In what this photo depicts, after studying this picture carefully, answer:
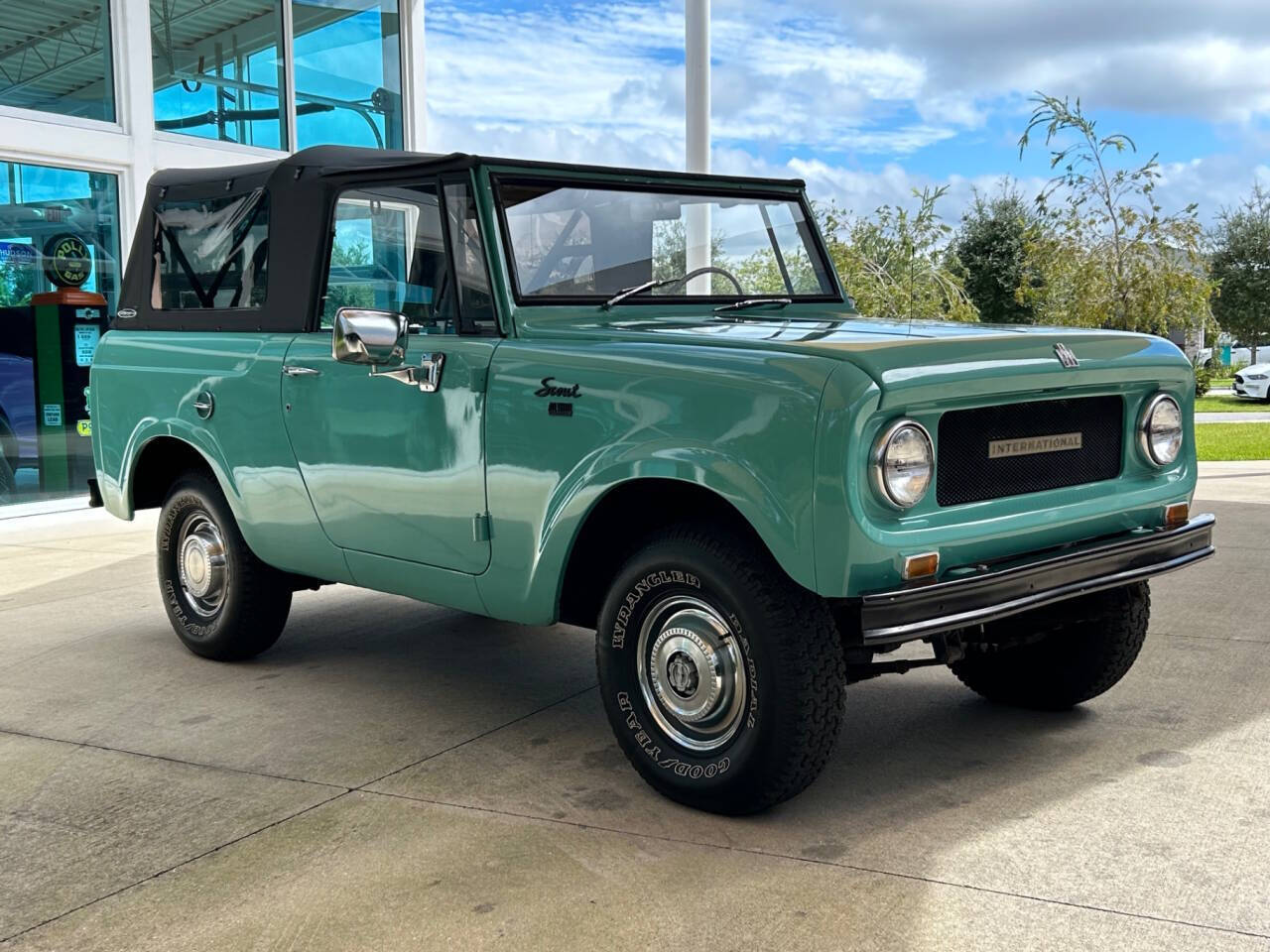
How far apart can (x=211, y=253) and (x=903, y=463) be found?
130 inches

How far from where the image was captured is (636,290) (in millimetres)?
4605

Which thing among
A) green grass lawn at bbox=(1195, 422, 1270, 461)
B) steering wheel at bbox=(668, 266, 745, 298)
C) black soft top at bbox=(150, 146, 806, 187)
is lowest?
green grass lawn at bbox=(1195, 422, 1270, 461)

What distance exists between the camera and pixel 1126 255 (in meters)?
15.0

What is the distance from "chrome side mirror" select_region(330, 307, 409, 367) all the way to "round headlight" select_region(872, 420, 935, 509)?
158 centimetres

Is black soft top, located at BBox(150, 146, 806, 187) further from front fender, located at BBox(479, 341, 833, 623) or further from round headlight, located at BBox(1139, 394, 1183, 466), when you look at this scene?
round headlight, located at BBox(1139, 394, 1183, 466)

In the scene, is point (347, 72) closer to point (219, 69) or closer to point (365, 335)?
point (219, 69)

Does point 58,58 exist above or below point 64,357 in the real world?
above

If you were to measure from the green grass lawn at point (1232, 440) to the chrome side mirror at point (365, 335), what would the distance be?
9647 millimetres

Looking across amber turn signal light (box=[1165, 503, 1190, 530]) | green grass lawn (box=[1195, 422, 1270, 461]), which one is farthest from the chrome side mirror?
green grass lawn (box=[1195, 422, 1270, 461])

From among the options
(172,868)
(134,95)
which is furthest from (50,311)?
(172,868)

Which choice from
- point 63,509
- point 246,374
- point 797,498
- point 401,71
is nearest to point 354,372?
point 246,374

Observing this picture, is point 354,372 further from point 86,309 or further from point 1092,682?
point 86,309

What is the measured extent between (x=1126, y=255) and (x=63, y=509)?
11.2 meters

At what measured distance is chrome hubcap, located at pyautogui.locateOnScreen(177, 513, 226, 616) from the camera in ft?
17.9
